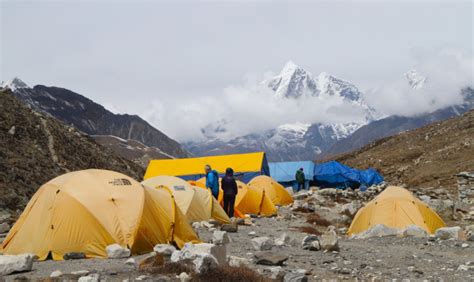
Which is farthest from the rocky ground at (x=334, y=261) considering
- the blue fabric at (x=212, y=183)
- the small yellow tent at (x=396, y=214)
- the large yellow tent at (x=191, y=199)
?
the blue fabric at (x=212, y=183)

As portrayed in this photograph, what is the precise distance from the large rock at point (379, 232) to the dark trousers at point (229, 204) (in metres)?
6.05

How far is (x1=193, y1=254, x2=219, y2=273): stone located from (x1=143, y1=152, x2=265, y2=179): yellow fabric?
3062 cm

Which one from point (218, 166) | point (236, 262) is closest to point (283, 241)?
point (236, 262)

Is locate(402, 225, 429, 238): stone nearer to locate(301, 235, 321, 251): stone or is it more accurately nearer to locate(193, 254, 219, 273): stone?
locate(301, 235, 321, 251): stone

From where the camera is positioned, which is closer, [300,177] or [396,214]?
[396,214]

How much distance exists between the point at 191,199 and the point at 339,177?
86.2ft

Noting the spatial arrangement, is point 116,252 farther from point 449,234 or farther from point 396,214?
point 396,214

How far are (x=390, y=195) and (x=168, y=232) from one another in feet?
29.4

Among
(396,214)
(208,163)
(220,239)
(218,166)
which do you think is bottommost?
(220,239)

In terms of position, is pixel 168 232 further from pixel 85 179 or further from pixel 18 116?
pixel 18 116

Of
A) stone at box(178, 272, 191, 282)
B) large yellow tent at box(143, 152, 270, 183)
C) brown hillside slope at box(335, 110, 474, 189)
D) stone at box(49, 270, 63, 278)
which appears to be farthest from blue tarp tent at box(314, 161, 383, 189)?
stone at box(49, 270, 63, 278)

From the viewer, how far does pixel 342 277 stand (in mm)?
9695

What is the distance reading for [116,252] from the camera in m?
11.0

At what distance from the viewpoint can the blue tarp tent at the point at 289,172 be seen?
4334 cm
